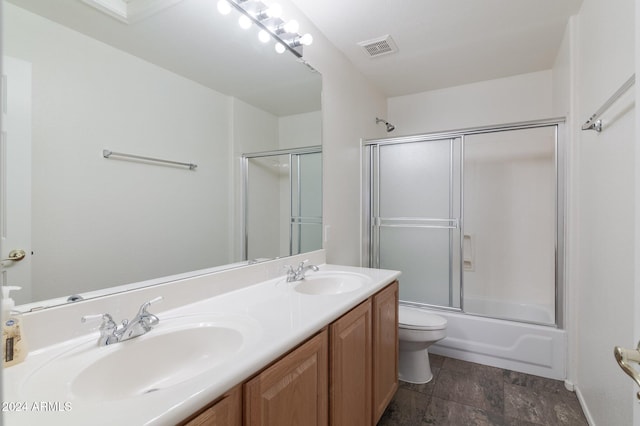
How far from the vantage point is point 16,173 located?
0.87 metres

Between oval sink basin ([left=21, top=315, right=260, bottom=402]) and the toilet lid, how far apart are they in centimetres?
139

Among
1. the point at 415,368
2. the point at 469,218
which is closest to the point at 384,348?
the point at 415,368

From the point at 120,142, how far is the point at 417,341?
2021 millimetres

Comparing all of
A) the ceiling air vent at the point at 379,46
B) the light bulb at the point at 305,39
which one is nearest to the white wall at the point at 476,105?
the ceiling air vent at the point at 379,46

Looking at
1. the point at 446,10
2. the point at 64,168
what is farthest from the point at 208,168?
the point at 446,10

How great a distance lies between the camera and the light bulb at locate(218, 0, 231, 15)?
1.51m

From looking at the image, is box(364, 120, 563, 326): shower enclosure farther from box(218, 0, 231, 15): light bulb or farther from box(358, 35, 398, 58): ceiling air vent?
box(218, 0, 231, 15): light bulb

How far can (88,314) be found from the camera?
3.16ft

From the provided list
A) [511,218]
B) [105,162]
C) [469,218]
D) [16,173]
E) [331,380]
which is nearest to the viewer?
[16,173]

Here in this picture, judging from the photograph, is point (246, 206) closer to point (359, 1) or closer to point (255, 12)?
point (255, 12)

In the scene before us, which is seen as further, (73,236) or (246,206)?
(246,206)

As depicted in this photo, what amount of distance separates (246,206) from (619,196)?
174 centimetres

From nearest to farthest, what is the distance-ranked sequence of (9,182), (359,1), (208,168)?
1. (9,182)
2. (208,168)
3. (359,1)

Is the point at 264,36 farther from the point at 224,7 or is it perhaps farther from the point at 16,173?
the point at 16,173
